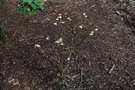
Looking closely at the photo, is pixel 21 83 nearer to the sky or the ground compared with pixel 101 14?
nearer to the ground

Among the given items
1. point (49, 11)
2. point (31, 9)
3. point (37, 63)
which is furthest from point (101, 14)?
point (37, 63)

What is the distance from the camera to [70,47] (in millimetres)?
4148

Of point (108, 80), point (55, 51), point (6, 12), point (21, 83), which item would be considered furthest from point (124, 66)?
point (6, 12)

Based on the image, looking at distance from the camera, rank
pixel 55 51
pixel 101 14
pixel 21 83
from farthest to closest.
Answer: pixel 101 14 < pixel 55 51 < pixel 21 83

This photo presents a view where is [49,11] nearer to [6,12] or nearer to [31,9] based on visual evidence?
[31,9]

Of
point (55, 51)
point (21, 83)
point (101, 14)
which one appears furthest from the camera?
point (101, 14)

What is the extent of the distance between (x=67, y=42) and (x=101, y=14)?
3.23 feet

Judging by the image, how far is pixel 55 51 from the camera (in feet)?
13.4

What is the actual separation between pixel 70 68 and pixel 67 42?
1.79 feet

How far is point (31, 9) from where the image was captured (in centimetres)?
484

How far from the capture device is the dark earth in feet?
12.2

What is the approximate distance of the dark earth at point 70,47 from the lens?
3723 millimetres

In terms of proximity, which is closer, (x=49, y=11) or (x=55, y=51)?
(x=55, y=51)

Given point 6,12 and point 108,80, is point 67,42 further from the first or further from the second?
Result: point 6,12
